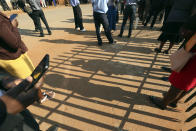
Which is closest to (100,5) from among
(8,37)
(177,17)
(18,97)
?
(177,17)

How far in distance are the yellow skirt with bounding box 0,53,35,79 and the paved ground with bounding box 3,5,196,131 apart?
800mm

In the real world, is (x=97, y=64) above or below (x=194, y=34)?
below

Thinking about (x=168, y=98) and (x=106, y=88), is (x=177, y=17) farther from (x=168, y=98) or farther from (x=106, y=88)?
(x=106, y=88)

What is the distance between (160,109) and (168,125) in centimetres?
29

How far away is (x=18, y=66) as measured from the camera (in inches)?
69.0

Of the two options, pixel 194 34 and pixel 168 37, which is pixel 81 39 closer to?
pixel 168 37

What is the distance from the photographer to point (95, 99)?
2.32 metres

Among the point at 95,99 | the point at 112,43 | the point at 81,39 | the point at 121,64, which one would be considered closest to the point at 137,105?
the point at 95,99

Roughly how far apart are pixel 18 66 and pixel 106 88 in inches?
64.1

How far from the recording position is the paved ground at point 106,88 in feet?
6.30

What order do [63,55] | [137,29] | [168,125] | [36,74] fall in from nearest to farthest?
[36,74] → [168,125] → [63,55] → [137,29]

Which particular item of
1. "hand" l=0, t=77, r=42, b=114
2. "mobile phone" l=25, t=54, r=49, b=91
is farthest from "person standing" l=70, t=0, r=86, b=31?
"hand" l=0, t=77, r=42, b=114

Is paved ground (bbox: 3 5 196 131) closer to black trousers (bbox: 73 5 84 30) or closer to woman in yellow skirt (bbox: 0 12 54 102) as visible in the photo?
woman in yellow skirt (bbox: 0 12 54 102)

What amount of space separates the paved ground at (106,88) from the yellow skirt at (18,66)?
80cm
